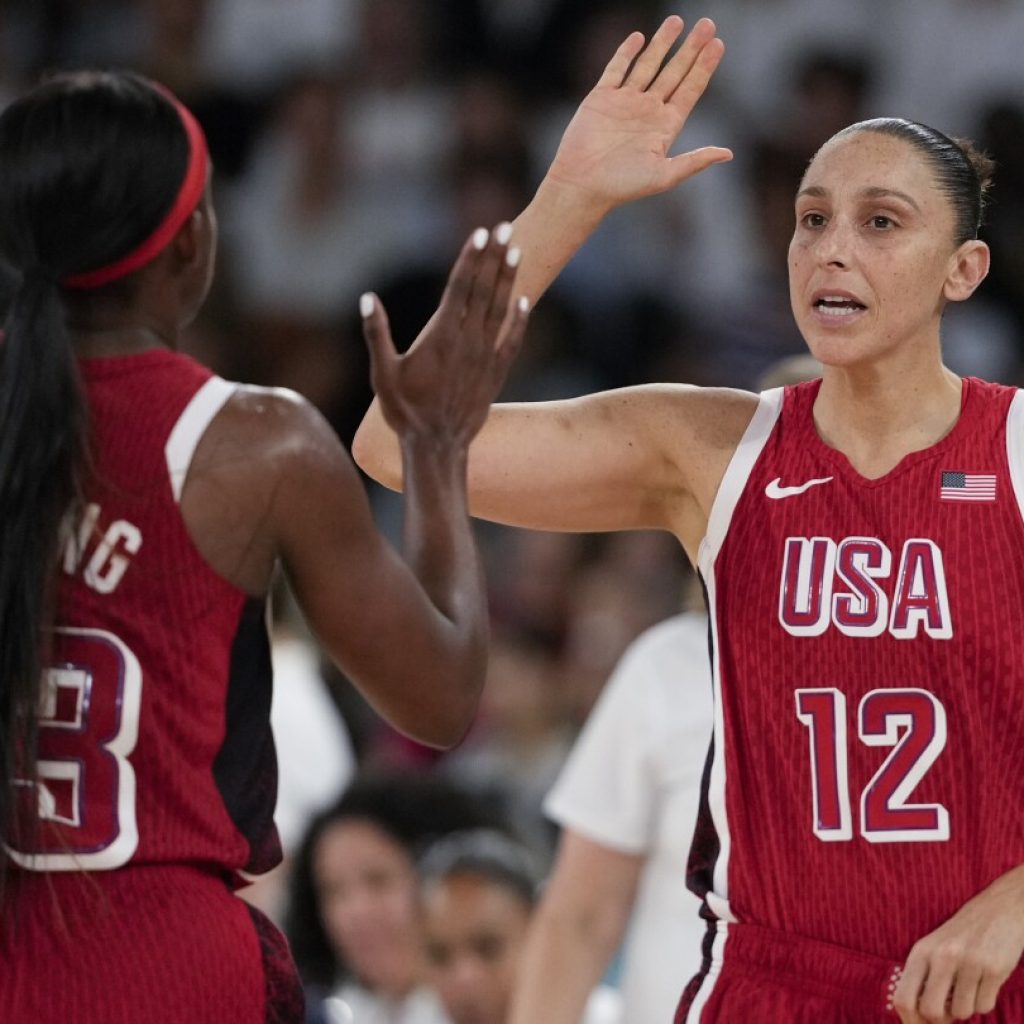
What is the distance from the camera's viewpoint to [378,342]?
3.21 meters

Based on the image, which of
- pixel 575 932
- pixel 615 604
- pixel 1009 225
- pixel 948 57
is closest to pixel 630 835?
pixel 575 932

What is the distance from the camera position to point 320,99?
1004 centimetres

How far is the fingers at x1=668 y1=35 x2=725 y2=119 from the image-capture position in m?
4.05

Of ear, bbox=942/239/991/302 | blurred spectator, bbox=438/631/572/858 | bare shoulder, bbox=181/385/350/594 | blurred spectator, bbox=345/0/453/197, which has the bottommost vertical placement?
blurred spectator, bbox=438/631/572/858

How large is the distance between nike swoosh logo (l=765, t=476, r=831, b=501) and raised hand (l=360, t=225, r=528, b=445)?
67 cm

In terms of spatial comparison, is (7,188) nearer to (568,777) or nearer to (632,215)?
(568,777)

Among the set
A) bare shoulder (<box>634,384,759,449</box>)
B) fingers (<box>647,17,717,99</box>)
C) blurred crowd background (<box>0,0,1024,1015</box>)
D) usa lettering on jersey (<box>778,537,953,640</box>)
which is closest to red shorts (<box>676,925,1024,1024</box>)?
usa lettering on jersey (<box>778,537,953,640</box>)

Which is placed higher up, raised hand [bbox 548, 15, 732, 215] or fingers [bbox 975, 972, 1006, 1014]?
raised hand [bbox 548, 15, 732, 215]

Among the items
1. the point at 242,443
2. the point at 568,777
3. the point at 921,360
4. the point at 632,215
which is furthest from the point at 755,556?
the point at 632,215

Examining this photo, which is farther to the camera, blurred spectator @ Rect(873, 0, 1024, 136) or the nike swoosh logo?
blurred spectator @ Rect(873, 0, 1024, 136)

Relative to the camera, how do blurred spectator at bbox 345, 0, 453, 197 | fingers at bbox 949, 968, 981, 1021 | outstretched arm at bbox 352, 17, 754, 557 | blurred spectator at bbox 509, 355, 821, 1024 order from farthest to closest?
blurred spectator at bbox 345, 0, 453, 197
blurred spectator at bbox 509, 355, 821, 1024
outstretched arm at bbox 352, 17, 754, 557
fingers at bbox 949, 968, 981, 1021

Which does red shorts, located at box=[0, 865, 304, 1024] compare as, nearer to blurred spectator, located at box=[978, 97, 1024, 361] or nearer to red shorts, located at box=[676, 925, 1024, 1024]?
red shorts, located at box=[676, 925, 1024, 1024]

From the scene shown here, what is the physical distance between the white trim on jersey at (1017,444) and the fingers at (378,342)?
108 cm

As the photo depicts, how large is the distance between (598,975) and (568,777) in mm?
465
